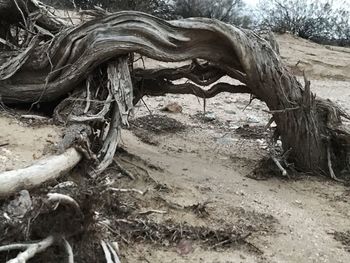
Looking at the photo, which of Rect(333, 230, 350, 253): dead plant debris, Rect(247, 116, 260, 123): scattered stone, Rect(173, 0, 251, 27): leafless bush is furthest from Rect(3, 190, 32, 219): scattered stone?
Rect(173, 0, 251, 27): leafless bush

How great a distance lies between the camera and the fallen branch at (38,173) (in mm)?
3300

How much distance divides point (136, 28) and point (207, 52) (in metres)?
0.68

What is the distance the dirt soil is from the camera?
388 centimetres

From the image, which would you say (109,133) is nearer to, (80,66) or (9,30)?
(80,66)

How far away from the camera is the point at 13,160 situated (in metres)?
4.07

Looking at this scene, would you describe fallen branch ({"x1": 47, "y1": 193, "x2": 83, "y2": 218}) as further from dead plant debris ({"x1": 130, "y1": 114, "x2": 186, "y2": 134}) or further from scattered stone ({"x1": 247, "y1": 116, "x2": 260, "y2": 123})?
scattered stone ({"x1": 247, "y1": 116, "x2": 260, "y2": 123})

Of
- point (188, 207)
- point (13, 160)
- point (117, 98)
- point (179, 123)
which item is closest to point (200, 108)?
point (179, 123)

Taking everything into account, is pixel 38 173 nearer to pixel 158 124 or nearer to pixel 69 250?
pixel 69 250

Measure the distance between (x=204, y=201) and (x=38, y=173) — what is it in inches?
58.5

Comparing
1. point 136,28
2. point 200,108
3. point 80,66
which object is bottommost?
point 200,108

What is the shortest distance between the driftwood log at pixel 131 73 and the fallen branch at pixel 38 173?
0.44 metres

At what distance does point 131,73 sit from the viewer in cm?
569

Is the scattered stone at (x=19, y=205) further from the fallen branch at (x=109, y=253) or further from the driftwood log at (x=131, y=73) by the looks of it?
the driftwood log at (x=131, y=73)

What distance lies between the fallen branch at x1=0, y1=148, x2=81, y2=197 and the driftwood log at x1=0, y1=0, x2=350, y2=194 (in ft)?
1.43
